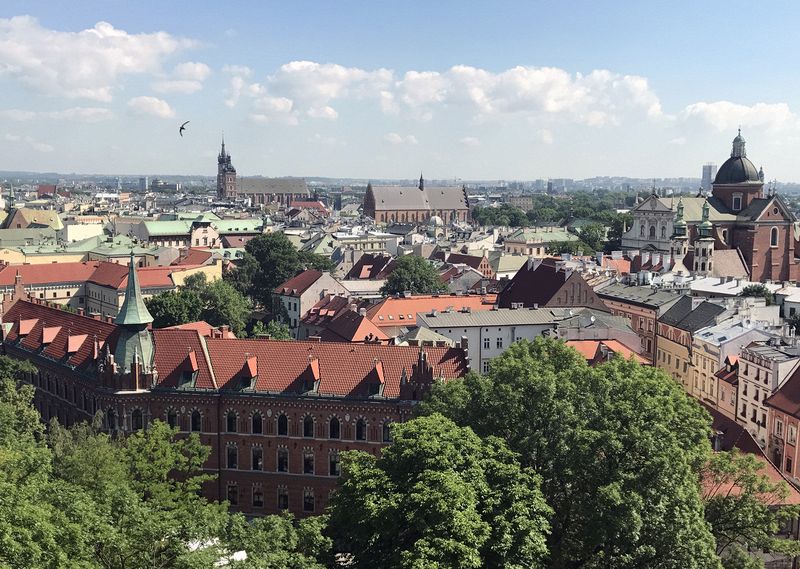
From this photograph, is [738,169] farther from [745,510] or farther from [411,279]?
[745,510]

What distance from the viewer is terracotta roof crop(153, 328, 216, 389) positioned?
187 feet

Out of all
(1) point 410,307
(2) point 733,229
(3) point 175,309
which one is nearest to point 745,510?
(1) point 410,307

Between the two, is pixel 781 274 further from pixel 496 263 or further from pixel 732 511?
pixel 732 511

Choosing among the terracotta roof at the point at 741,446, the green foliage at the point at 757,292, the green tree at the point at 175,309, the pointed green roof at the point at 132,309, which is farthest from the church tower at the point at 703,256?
the pointed green roof at the point at 132,309

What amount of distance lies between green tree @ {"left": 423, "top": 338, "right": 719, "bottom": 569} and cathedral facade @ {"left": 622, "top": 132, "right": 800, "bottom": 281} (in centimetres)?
9433

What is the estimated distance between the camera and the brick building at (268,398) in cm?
5547

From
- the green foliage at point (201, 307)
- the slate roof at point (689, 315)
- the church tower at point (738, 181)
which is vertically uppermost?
the church tower at point (738, 181)

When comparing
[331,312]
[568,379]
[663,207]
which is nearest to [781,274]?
[663,207]

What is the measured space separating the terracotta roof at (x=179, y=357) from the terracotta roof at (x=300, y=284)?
50.9 metres

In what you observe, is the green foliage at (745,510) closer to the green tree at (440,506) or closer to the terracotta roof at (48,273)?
the green tree at (440,506)

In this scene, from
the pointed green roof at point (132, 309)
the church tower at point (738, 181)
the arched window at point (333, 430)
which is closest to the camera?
the arched window at point (333, 430)

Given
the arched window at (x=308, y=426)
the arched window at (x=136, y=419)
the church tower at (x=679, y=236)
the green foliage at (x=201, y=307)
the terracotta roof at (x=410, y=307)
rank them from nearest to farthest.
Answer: the arched window at (x=308, y=426)
the arched window at (x=136, y=419)
the terracotta roof at (x=410, y=307)
the green foliage at (x=201, y=307)
the church tower at (x=679, y=236)

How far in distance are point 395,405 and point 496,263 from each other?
101 m

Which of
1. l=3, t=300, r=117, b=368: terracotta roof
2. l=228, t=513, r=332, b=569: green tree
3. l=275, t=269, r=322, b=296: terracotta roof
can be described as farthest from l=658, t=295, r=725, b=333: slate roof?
l=228, t=513, r=332, b=569: green tree
